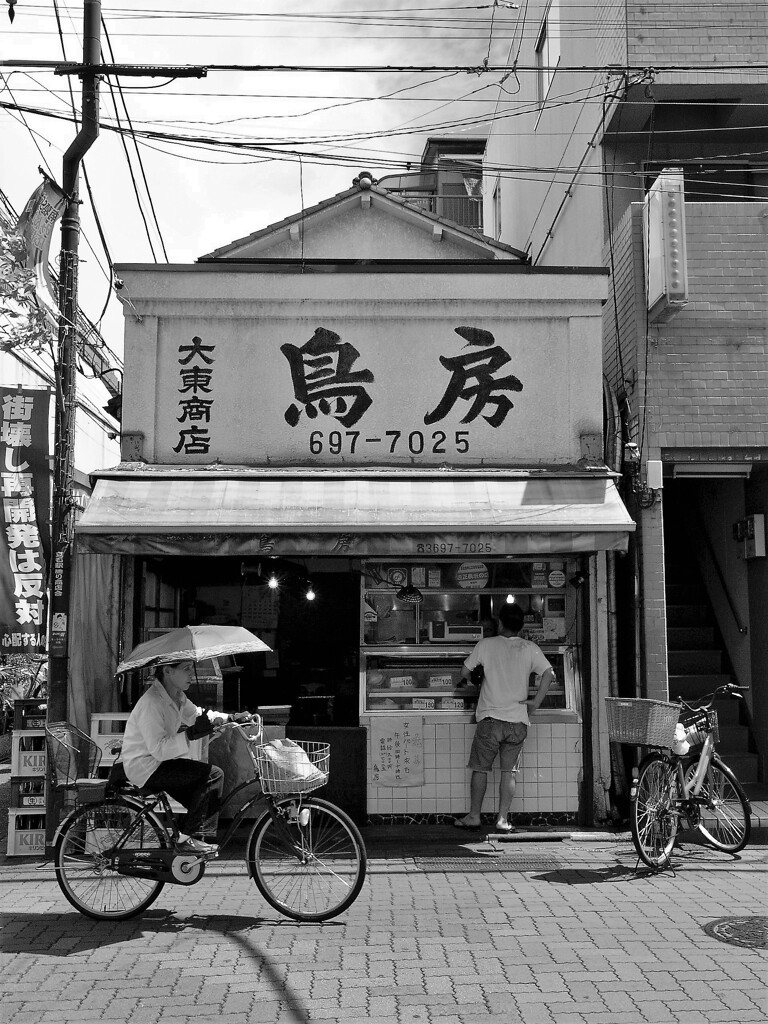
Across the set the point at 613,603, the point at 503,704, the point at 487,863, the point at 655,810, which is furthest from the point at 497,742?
the point at 613,603

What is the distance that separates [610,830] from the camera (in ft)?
31.7

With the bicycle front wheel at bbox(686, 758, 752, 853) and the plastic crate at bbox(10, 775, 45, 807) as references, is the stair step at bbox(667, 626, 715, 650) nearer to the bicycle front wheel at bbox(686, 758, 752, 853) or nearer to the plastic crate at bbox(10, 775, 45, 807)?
the bicycle front wheel at bbox(686, 758, 752, 853)

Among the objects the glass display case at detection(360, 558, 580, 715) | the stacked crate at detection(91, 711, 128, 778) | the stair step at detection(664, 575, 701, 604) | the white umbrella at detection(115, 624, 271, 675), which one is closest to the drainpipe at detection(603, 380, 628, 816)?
the glass display case at detection(360, 558, 580, 715)

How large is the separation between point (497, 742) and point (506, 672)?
2.28ft

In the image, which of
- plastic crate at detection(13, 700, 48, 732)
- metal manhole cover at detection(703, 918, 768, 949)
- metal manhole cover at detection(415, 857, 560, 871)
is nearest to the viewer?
metal manhole cover at detection(703, 918, 768, 949)

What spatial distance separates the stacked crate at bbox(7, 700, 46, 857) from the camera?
8.66 metres

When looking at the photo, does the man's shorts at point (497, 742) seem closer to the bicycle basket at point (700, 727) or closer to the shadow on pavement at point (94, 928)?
the bicycle basket at point (700, 727)

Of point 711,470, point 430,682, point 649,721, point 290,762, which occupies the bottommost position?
point 290,762

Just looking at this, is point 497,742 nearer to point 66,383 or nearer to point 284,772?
point 284,772

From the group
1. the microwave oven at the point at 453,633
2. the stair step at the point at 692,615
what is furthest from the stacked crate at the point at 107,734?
the stair step at the point at 692,615

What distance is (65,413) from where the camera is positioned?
8945 mm

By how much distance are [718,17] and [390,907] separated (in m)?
10.5

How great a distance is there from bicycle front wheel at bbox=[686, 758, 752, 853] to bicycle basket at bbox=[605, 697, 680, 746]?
0.53 metres

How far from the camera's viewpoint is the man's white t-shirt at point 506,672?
942 cm
